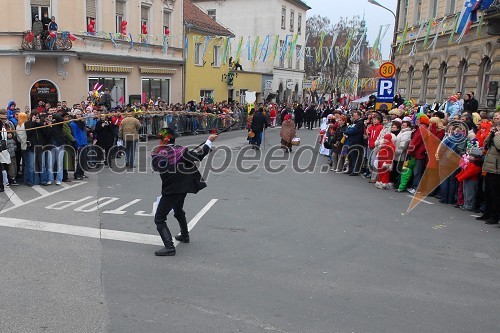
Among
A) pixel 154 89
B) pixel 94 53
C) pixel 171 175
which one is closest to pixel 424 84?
pixel 154 89

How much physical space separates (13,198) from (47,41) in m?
13.5

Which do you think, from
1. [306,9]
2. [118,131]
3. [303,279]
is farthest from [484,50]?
[306,9]

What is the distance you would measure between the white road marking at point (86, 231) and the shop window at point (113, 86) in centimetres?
1641

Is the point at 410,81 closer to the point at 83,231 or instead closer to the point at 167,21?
the point at 167,21

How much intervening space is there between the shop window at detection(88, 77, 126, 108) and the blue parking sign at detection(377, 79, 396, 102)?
13328 millimetres

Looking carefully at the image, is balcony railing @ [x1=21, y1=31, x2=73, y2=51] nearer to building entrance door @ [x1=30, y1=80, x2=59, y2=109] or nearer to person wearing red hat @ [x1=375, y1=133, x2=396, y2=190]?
building entrance door @ [x1=30, y1=80, x2=59, y2=109]

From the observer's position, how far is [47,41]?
70.0ft

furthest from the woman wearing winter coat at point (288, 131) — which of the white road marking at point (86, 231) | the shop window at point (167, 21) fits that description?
the shop window at point (167, 21)

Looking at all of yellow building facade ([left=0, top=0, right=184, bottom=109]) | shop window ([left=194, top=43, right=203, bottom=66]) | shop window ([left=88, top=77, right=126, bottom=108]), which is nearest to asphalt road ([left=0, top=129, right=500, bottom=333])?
yellow building facade ([left=0, top=0, right=184, bottom=109])

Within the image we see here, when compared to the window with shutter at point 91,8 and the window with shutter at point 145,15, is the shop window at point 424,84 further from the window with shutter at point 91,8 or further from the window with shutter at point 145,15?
the window with shutter at point 91,8

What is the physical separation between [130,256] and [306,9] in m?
52.7

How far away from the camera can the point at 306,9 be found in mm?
55188

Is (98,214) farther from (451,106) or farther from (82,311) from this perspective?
(451,106)

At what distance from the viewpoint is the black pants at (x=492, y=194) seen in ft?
28.2
